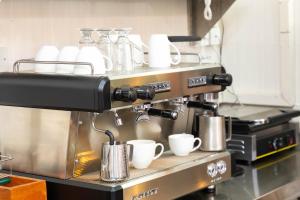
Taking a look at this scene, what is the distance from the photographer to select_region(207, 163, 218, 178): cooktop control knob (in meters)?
1.64

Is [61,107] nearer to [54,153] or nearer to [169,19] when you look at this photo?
[54,153]

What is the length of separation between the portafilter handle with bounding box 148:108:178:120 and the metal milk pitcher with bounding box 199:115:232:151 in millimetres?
216

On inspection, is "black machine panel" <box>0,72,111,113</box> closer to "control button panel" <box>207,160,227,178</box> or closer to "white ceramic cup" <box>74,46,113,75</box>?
"white ceramic cup" <box>74,46,113,75</box>

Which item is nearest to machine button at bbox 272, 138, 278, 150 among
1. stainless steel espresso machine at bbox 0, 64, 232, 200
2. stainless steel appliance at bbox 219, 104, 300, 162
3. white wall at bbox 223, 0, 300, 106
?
stainless steel appliance at bbox 219, 104, 300, 162

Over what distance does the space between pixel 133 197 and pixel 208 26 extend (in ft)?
3.74

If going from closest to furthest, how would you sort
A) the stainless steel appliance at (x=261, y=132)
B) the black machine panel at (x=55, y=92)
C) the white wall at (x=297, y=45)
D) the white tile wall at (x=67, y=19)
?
the black machine panel at (x=55, y=92)
the white tile wall at (x=67, y=19)
the stainless steel appliance at (x=261, y=132)
the white wall at (x=297, y=45)

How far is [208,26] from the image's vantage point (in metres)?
2.36

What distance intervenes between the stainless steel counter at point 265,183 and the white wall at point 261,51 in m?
0.43

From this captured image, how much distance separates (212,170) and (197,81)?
252mm

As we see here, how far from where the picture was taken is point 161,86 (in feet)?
4.94

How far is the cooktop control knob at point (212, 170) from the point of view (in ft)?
5.38

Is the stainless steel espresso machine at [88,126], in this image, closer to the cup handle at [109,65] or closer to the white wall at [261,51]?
the cup handle at [109,65]

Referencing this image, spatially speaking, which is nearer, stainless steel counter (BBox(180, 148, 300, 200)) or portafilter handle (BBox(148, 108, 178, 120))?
portafilter handle (BBox(148, 108, 178, 120))

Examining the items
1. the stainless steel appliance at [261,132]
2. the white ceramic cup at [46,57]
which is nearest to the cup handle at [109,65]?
the white ceramic cup at [46,57]
